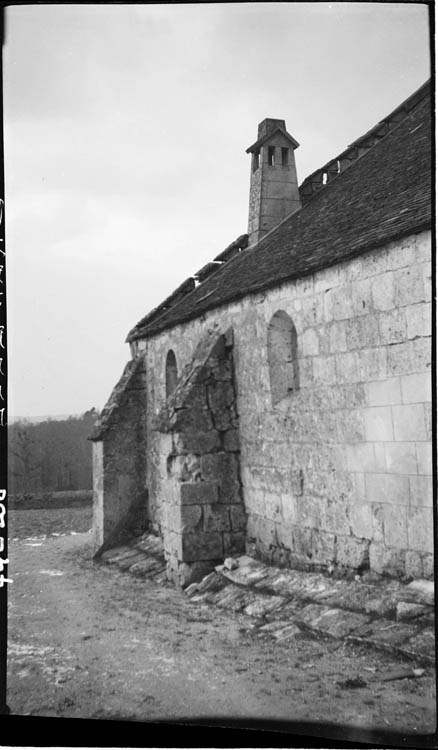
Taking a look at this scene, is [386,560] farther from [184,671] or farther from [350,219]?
[350,219]

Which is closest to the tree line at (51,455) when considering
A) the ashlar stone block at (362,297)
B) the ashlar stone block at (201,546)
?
the ashlar stone block at (201,546)

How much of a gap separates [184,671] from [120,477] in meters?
7.86

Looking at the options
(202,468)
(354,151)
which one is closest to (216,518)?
(202,468)

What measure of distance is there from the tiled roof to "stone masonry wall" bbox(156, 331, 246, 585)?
4.20ft

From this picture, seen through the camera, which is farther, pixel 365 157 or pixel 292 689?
pixel 365 157

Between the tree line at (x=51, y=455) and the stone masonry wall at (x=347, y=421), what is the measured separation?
9.83 feet

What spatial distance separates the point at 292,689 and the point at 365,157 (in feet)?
26.7

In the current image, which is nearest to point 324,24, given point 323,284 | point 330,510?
point 323,284

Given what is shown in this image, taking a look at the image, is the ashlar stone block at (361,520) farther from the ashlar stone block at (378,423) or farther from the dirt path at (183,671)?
the dirt path at (183,671)

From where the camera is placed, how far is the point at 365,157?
10.9 metres

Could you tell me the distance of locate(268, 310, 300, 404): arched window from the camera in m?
9.20

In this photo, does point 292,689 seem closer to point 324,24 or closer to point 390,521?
point 390,521

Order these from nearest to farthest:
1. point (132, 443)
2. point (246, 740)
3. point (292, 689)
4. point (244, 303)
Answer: point (246, 740) → point (292, 689) → point (244, 303) → point (132, 443)

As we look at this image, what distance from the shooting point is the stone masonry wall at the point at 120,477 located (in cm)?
1386
